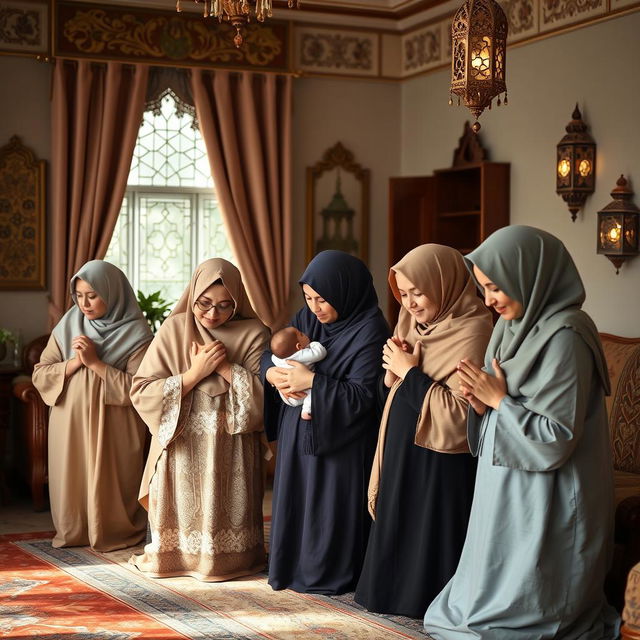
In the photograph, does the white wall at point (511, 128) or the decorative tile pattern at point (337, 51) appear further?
the decorative tile pattern at point (337, 51)

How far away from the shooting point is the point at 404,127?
27.6 ft

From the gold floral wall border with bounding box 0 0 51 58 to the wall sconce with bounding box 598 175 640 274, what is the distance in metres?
3.89

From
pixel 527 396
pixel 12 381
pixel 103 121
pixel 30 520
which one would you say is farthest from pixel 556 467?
pixel 103 121

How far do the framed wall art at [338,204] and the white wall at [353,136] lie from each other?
6cm

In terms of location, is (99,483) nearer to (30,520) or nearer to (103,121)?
(30,520)

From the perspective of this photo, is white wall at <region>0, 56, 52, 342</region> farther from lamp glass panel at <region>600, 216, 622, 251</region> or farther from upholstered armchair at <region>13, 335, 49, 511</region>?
lamp glass panel at <region>600, 216, 622, 251</region>

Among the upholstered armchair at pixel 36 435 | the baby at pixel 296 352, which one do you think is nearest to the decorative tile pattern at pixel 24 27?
the upholstered armchair at pixel 36 435

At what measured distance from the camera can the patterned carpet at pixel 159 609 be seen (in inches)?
157

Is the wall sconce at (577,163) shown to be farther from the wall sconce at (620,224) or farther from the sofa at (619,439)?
the sofa at (619,439)

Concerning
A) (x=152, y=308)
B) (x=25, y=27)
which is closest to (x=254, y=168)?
(x=152, y=308)

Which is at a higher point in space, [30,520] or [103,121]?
[103,121]

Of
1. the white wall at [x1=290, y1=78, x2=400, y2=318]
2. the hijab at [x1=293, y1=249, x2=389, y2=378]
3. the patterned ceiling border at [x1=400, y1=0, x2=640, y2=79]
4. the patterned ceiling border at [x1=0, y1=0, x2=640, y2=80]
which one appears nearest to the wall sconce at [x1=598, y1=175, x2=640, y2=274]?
the patterned ceiling border at [x1=400, y1=0, x2=640, y2=79]

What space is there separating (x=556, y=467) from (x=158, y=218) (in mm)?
4940

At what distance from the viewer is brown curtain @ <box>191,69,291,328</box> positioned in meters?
7.70
